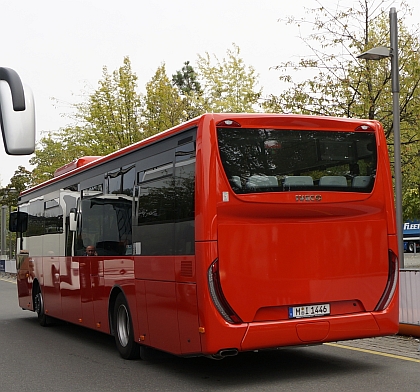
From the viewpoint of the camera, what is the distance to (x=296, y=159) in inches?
372

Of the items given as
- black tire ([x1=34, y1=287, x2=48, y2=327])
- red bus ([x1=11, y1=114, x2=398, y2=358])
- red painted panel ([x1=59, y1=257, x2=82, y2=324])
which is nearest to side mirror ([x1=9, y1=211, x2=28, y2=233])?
black tire ([x1=34, y1=287, x2=48, y2=327])

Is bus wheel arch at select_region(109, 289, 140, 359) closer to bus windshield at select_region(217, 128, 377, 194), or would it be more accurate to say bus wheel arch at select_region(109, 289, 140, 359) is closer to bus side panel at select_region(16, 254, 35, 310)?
bus windshield at select_region(217, 128, 377, 194)

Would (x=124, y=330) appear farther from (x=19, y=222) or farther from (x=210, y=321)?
(x=19, y=222)

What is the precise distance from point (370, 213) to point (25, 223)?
10.6m

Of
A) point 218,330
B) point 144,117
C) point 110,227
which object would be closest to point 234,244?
point 218,330

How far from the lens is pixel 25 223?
1844cm

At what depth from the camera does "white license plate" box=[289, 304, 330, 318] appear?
9.21 m

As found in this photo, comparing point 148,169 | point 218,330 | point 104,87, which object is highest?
point 104,87

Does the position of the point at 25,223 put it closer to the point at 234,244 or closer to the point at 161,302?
the point at 161,302

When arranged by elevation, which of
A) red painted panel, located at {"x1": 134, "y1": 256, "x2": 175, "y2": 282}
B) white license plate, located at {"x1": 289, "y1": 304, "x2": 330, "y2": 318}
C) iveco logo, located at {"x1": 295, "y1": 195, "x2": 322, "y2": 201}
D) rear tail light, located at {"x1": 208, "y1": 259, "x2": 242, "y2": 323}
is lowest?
white license plate, located at {"x1": 289, "y1": 304, "x2": 330, "y2": 318}

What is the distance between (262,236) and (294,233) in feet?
1.38

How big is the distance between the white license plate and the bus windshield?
1.35m

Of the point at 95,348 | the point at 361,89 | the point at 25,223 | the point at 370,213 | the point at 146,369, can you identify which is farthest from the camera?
the point at 361,89

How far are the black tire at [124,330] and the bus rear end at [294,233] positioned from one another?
2.68 meters
